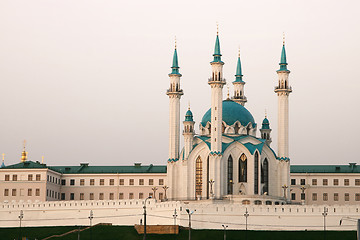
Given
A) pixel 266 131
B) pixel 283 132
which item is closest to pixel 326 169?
pixel 266 131

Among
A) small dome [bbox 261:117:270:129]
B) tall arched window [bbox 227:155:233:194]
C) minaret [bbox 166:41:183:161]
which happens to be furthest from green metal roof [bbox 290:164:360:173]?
minaret [bbox 166:41:183:161]

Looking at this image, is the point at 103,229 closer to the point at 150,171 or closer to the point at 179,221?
the point at 179,221

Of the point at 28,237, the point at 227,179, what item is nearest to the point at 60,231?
the point at 28,237

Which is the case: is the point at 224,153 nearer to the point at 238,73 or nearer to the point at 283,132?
the point at 283,132

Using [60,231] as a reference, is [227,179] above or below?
above

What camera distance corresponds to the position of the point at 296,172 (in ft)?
525

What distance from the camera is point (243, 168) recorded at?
457 ft

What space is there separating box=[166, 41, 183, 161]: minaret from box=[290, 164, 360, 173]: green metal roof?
90.6 feet

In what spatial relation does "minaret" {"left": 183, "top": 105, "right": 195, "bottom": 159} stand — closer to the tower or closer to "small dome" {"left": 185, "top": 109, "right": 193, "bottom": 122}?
"small dome" {"left": 185, "top": 109, "right": 193, "bottom": 122}

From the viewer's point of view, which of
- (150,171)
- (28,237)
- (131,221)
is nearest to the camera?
(28,237)

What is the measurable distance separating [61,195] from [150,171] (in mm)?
16943

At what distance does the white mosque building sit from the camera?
13625 centimetres

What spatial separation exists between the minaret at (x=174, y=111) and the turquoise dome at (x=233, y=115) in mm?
4669

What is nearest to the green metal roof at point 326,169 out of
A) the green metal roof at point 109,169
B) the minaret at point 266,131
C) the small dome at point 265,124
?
the minaret at point 266,131
